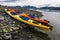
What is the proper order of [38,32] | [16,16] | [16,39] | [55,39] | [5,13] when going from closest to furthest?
[16,39] → [55,39] → [38,32] → [16,16] → [5,13]

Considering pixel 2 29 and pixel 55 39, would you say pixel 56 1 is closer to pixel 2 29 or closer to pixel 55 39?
pixel 55 39

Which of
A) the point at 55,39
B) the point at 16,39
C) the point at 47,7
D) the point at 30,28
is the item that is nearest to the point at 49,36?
the point at 55,39

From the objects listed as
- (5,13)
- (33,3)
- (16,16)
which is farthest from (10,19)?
(33,3)

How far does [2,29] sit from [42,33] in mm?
535

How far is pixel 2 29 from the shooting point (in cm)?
191

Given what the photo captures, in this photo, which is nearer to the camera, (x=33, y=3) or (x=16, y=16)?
(x=16, y=16)

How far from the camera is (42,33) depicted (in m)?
2.03

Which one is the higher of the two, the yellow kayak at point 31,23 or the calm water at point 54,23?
the yellow kayak at point 31,23

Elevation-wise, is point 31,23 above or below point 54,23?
above

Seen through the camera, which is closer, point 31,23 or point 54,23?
point 31,23

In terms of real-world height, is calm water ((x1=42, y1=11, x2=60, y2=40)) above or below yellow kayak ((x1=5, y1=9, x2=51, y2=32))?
below

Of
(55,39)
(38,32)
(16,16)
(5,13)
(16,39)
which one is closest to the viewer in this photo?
(16,39)

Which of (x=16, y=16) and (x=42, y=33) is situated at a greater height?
(x=16, y=16)

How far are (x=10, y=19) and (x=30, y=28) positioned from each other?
1.31 ft
